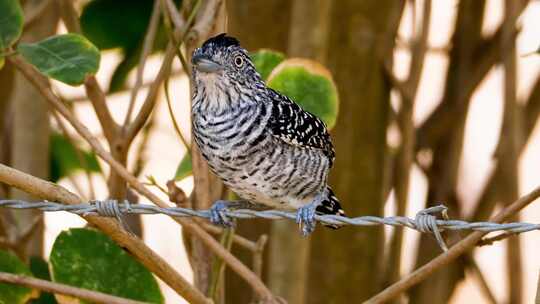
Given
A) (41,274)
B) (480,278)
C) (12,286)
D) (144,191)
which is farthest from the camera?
(480,278)

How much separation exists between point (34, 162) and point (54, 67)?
1.73 m

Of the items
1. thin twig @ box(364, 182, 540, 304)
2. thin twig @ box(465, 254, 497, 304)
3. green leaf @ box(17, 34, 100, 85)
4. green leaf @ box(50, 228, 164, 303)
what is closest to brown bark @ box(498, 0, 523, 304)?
thin twig @ box(465, 254, 497, 304)

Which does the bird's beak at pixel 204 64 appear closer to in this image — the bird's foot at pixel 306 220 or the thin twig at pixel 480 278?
the bird's foot at pixel 306 220

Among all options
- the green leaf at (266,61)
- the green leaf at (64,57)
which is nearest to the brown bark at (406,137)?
the green leaf at (266,61)

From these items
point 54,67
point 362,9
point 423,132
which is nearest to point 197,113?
point 54,67

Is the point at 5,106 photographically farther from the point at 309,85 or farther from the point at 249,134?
the point at 249,134

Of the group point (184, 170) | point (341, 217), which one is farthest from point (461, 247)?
point (184, 170)

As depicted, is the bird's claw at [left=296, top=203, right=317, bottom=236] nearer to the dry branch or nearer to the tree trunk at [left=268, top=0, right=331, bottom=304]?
the dry branch

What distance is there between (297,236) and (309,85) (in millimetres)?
810

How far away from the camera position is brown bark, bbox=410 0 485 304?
539 centimetres

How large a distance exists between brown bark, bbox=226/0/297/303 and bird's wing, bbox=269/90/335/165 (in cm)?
132

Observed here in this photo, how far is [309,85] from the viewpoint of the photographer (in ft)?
12.5

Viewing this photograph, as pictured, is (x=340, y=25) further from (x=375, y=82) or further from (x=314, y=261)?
(x=314, y=261)

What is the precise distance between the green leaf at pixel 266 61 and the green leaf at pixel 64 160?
147 cm
